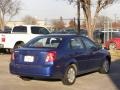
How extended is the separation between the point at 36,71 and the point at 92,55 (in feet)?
8.53

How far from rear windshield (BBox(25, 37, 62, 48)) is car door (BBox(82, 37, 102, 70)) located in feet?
4.14

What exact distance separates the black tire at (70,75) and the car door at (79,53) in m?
0.32

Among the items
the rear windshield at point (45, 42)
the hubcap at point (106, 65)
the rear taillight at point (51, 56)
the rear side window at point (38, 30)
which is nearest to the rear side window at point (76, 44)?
the rear windshield at point (45, 42)

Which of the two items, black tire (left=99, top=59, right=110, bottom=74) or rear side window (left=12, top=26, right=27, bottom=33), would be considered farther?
rear side window (left=12, top=26, right=27, bottom=33)

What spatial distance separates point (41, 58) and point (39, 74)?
0.45 m

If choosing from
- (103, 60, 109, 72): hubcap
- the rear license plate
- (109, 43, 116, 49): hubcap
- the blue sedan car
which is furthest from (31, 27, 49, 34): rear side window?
the rear license plate

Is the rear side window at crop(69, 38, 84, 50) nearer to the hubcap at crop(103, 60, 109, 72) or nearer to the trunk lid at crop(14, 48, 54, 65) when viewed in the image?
the trunk lid at crop(14, 48, 54, 65)

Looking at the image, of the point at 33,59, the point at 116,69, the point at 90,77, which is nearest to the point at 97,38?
the point at 116,69

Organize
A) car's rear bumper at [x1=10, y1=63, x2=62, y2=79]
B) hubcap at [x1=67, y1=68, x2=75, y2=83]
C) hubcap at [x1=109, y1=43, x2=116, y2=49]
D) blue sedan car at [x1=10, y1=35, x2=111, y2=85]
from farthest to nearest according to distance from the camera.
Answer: hubcap at [x1=109, y1=43, x2=116, y2=49] → hubcap at [x1=67, y1=68, x2=75, y2=83] → blue sedan car at [x1=10, y1=35, x2=111, y2=85] → car's rear bumper at [x1=10, y1=63, x2=62, y2=79]

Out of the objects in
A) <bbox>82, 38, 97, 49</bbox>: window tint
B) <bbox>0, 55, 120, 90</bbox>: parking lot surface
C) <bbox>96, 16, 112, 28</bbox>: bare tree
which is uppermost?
<bbox>96, 16, 112, 28</bbox>: bare tree

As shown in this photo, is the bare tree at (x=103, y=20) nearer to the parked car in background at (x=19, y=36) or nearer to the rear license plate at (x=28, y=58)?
the parked car in background at (x=19, y=36)

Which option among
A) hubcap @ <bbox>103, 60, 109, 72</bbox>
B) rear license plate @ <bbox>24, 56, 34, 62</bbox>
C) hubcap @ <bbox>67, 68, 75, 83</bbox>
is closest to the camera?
rear license plate @ <bbox>24, 56, 34, 62</bbox>

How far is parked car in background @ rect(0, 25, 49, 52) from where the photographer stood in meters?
21.4

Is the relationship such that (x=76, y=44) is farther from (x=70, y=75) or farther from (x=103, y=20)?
(x=103, y=20)
